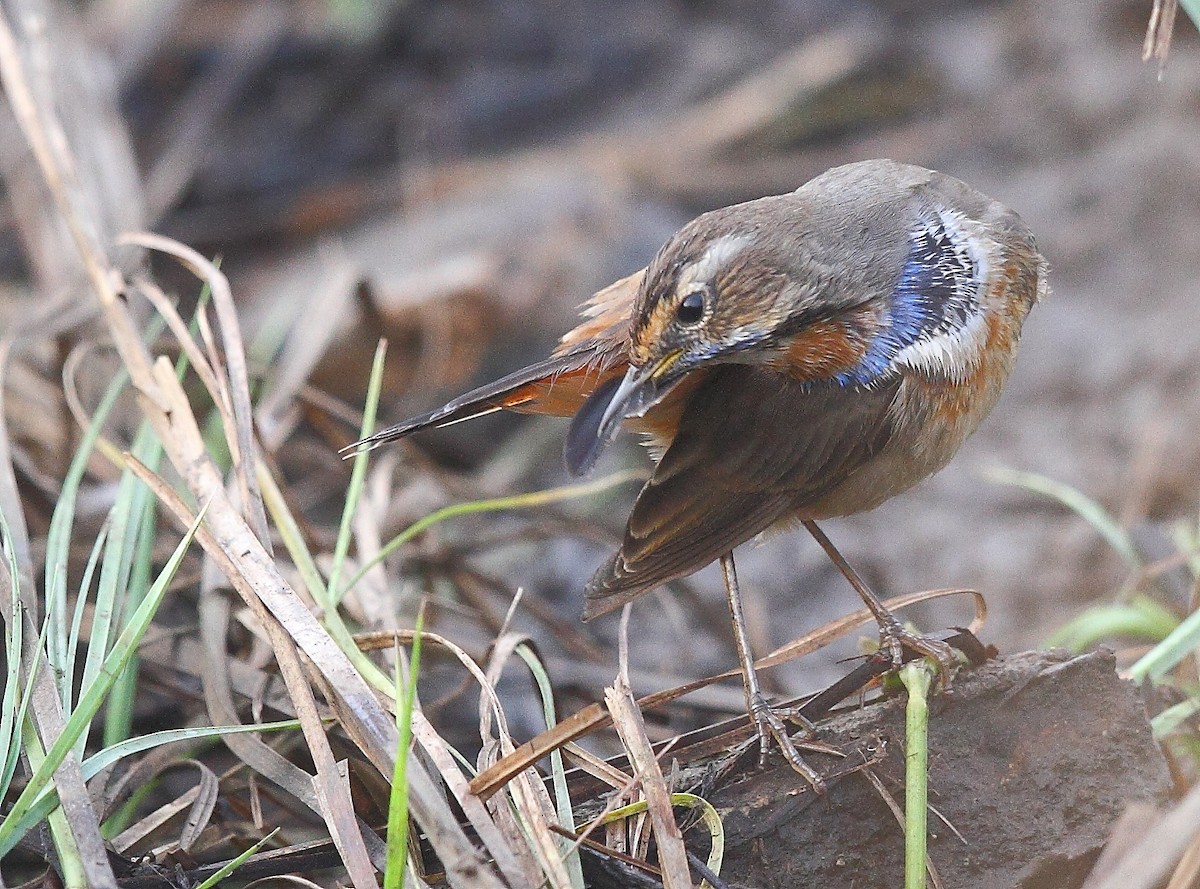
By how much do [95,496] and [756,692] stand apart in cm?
210

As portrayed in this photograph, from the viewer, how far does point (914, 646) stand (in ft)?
8.49

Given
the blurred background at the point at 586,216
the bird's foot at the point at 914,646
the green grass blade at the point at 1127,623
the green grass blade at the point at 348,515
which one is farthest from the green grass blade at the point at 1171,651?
the green grass blade at the point at 348,515

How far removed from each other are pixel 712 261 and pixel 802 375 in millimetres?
416

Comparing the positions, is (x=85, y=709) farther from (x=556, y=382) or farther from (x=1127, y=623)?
(x=1127, y=623)

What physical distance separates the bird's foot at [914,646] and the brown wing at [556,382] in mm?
806

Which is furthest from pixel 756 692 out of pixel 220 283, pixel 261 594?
pixel 220 283

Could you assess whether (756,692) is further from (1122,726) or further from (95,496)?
(95,496)

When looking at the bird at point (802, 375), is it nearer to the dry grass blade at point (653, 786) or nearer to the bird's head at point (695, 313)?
the bird's head at point (695, 313)

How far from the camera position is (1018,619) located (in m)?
4.50

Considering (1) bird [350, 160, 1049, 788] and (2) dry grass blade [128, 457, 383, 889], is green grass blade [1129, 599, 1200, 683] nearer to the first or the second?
(1) bird [350, 160, 1049, 788]

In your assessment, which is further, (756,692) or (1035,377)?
(1035,377)

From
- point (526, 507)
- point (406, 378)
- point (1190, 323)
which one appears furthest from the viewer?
point (406, 378)

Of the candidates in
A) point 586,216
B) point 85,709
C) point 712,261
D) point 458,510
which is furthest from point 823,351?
point 586,216

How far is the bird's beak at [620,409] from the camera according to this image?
2342 mm
